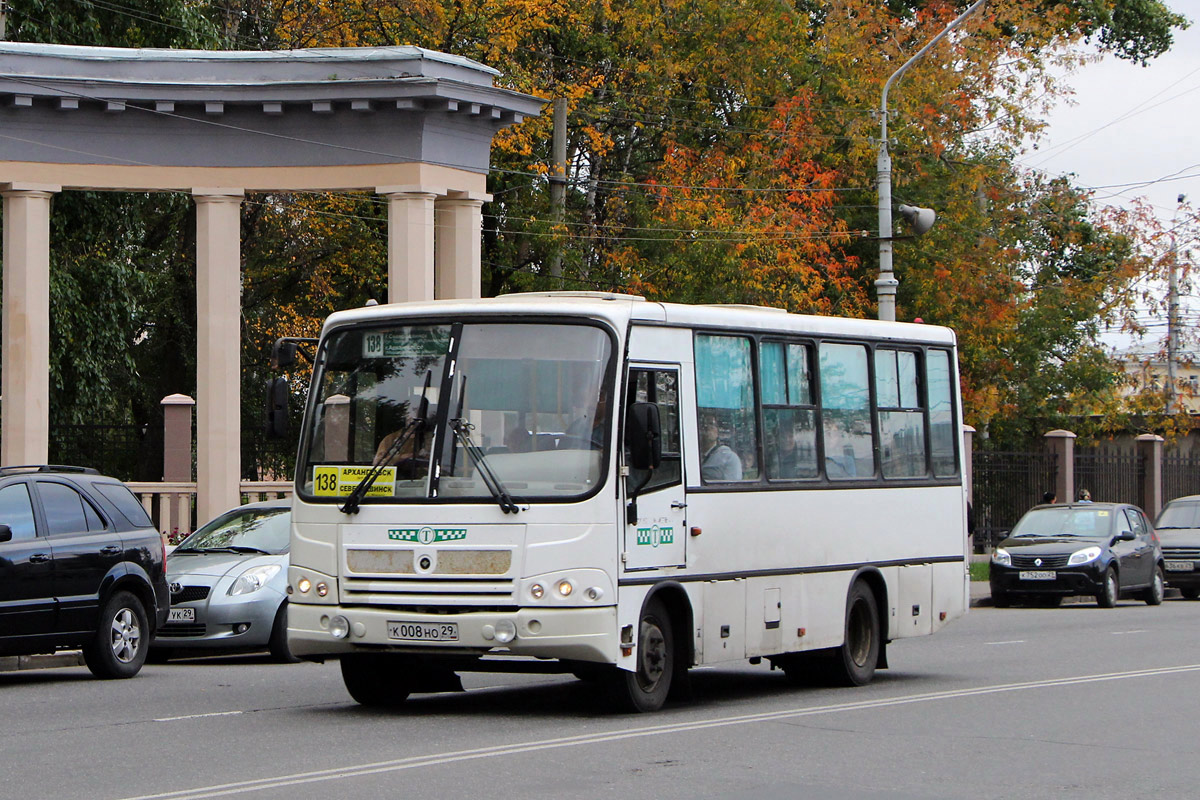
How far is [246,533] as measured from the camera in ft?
56.3

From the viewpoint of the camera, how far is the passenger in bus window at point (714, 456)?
12344mm

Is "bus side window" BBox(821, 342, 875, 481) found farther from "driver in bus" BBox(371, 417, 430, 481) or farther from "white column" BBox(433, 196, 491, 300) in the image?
"white column" BBox(433, 196, 491, 300)

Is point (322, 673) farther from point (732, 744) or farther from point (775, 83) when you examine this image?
point (775, 83)

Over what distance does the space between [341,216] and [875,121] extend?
11010 mm

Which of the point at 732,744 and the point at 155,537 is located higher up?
the point at 155,537

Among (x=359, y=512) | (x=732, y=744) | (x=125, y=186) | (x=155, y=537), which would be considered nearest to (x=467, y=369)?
(x=359, y=512)

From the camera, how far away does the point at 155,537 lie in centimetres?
1520

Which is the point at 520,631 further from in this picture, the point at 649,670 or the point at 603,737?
the point at 649,670

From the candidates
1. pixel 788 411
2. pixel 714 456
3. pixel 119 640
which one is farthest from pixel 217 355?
pixel 714 456

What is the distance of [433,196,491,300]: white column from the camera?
2762cm

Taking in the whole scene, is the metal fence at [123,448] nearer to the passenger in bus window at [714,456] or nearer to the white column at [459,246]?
the white column at [459,246]

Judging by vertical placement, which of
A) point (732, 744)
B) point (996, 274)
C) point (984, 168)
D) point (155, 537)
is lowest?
point (732, 744)

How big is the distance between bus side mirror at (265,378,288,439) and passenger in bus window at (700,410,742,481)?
281cm

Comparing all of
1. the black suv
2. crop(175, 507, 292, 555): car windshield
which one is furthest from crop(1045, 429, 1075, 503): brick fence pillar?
the black suv
